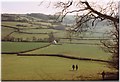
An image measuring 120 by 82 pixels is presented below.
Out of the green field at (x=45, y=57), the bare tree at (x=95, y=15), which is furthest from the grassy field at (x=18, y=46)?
the bare tree at (x=95, y=15)

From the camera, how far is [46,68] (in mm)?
2504

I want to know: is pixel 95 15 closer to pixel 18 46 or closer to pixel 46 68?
pixel 46 68

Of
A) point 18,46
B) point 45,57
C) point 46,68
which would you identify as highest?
point 18,46

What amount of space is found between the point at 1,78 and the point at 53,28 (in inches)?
27.5

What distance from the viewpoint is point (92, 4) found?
250 cm

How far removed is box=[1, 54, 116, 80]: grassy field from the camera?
247cm

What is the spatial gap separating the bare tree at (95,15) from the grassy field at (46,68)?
0.24 metres

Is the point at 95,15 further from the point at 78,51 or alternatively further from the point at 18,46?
the point at 18,46

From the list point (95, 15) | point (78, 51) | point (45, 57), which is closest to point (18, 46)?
point (45, 57)

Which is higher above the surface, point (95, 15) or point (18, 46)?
point (95, 15)

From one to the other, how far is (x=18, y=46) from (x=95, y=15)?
809 mm

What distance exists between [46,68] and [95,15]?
0.70m

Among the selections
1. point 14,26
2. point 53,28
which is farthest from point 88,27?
point 14,26

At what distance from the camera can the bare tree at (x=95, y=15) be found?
2.46 m
